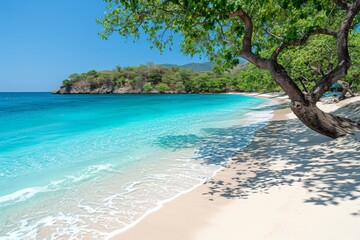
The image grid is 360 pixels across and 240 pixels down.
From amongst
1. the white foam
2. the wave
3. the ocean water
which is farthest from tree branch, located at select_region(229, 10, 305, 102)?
the white foam

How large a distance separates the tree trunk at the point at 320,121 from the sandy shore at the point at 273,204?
0.75m

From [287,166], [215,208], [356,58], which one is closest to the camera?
[215,208]

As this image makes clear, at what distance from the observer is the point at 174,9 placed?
8.55 m

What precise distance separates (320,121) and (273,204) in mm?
4910

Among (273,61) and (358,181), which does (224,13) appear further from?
(358,181)

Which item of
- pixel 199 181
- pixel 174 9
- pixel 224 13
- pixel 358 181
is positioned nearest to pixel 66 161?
pixel 199 181

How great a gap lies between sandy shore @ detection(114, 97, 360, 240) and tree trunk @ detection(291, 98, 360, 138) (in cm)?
75

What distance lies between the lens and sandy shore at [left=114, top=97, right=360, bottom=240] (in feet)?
12.5

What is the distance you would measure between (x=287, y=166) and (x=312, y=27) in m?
4.70

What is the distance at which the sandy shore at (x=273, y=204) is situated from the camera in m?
3.82

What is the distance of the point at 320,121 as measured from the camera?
8.28m

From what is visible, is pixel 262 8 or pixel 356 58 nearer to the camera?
pixel 262 8

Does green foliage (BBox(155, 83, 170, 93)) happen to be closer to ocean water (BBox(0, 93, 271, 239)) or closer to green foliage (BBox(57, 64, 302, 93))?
green foliage (BBox(57, 64, 302, 93))

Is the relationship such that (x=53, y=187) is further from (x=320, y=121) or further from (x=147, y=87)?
(x=147, y=87)
